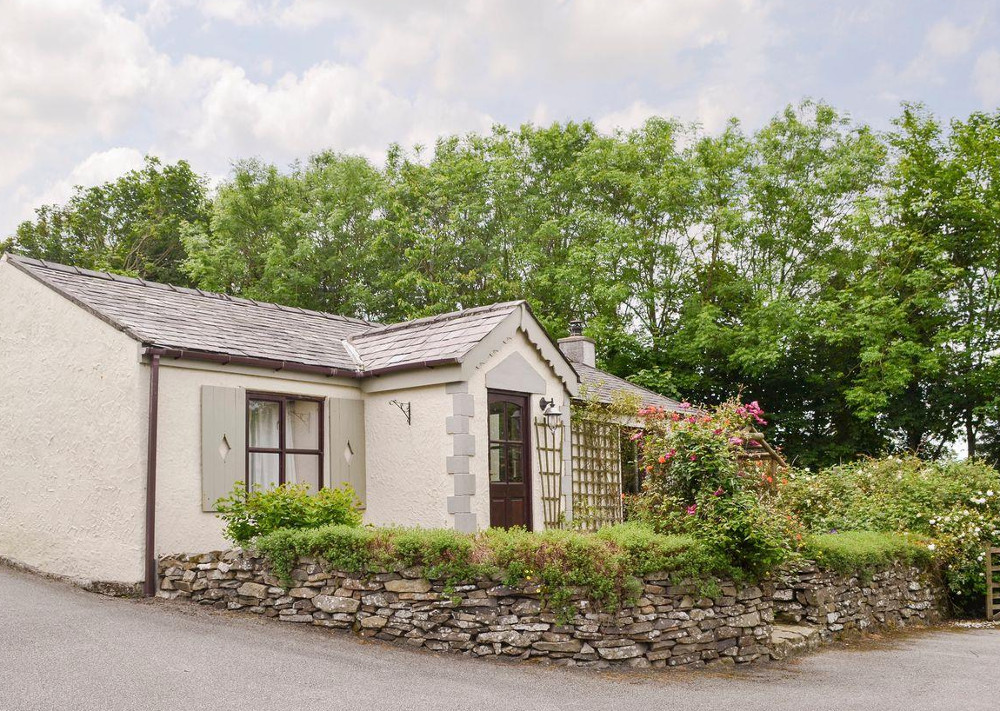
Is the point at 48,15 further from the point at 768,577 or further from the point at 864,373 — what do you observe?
the point at 864,373

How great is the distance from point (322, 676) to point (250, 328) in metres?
7.05

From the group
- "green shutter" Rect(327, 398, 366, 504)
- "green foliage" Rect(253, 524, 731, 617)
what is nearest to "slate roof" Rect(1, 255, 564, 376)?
"green shutter" Rect(327, 398, 366, 504)

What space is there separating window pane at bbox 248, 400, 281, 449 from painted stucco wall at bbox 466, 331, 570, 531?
9.24 ft

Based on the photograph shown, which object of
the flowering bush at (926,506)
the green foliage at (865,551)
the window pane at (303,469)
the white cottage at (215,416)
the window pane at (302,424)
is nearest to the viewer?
the white cottage at (215,416)

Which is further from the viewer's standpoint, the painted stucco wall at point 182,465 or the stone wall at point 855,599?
the stone wall at point 855,599

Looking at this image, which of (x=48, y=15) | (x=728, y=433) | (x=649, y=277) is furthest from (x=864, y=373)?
(x=48, y=15)

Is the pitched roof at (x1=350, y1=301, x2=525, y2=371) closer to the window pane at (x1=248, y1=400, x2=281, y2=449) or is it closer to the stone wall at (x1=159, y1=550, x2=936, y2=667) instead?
the window pane at (x1=248, y1=400, x2=281, y2=449)

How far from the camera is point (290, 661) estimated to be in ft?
26.3

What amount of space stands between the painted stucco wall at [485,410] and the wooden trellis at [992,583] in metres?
7.07

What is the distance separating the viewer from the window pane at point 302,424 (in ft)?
41.2

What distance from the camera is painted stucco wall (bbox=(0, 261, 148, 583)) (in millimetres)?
10805

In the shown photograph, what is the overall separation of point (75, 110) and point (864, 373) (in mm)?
22139

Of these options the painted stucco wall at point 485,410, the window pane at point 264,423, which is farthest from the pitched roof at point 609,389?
the window pane at point 264,423

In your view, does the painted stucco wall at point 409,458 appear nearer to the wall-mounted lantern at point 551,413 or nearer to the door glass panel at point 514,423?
the door glass panel at point 514,423
